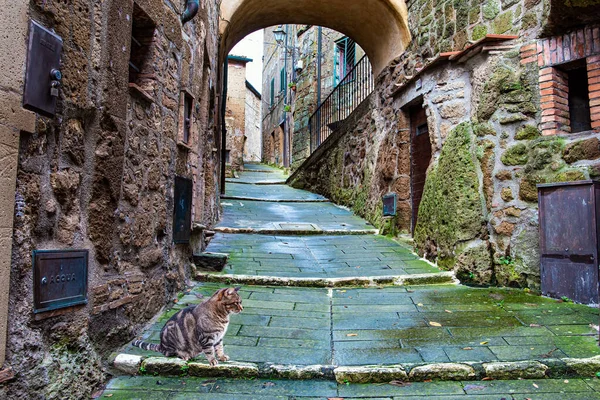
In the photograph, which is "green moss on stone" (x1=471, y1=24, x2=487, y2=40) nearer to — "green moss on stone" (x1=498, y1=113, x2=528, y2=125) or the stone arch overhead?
"green moss on stone" (x1=498, y1=113, x2=528, y2=125)

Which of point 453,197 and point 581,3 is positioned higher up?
point 581,3

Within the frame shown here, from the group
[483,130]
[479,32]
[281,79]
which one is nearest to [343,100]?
[479,32]

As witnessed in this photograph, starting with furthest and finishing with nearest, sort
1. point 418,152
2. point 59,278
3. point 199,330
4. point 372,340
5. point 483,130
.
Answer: point 418,152 < point 483,130 < point 372,340 < point 199,330 < point 59,278

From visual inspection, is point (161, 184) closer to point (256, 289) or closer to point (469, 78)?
point (256, 289)

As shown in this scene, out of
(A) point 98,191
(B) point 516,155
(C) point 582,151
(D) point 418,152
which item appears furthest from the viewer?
(D) point 418,152

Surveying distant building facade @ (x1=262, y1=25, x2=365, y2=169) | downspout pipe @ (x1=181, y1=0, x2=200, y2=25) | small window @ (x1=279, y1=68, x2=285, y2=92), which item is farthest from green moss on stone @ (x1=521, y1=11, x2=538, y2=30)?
small window @ (x1=279, y1=68, x2=285, y2=92)

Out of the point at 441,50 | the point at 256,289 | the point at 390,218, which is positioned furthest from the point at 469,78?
the point at 256,289

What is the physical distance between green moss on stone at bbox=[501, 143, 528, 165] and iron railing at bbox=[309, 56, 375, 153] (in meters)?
4.96

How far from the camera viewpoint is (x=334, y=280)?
4.51m

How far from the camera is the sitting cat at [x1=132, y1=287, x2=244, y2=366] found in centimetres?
256

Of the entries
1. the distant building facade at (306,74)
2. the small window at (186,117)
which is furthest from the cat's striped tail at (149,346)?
the distant building facade at (306,74)

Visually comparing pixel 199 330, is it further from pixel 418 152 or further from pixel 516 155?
pixel 418 152

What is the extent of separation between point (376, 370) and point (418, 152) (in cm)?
433

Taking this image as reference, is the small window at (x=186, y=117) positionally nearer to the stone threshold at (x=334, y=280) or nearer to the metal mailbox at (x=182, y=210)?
the metal mailbox at (x=182, y=210)
